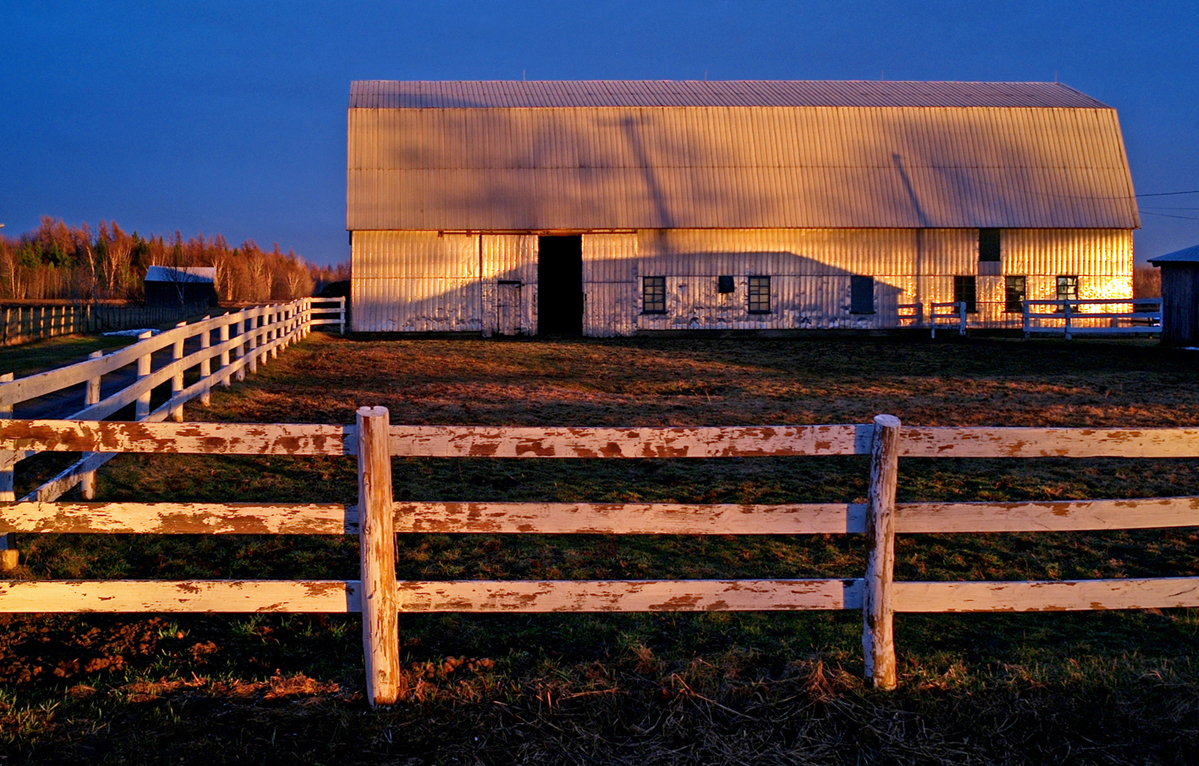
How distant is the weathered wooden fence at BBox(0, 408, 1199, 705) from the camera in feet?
14.4

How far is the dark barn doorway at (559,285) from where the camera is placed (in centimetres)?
3691

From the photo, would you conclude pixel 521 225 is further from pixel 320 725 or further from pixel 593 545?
pixel 320 725

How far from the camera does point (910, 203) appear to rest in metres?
32.8

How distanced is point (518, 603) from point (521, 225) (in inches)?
1099

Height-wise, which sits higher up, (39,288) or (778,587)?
(39,288)

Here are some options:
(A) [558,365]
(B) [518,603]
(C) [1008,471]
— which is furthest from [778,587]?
(A) [558,365]

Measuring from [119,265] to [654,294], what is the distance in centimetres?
9487

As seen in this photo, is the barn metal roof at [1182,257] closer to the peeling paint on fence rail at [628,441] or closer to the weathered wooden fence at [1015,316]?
the weathered wooden fence at [1015,316]

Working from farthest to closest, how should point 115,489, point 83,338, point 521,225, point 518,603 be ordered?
point 83,338 → point 521,225 → point 115,489 → point 518,603

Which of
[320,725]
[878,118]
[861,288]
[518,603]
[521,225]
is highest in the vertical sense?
[878,118]

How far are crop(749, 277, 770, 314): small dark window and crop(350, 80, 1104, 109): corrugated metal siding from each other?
23.1ft

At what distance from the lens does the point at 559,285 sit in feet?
124

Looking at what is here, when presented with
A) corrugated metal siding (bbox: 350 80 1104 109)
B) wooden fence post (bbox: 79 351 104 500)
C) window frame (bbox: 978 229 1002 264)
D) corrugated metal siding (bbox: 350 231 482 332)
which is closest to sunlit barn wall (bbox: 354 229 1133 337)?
corrugated metal siding (bbox: 350 231 482 332)

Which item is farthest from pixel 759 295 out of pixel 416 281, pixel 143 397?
pixel 143 397
